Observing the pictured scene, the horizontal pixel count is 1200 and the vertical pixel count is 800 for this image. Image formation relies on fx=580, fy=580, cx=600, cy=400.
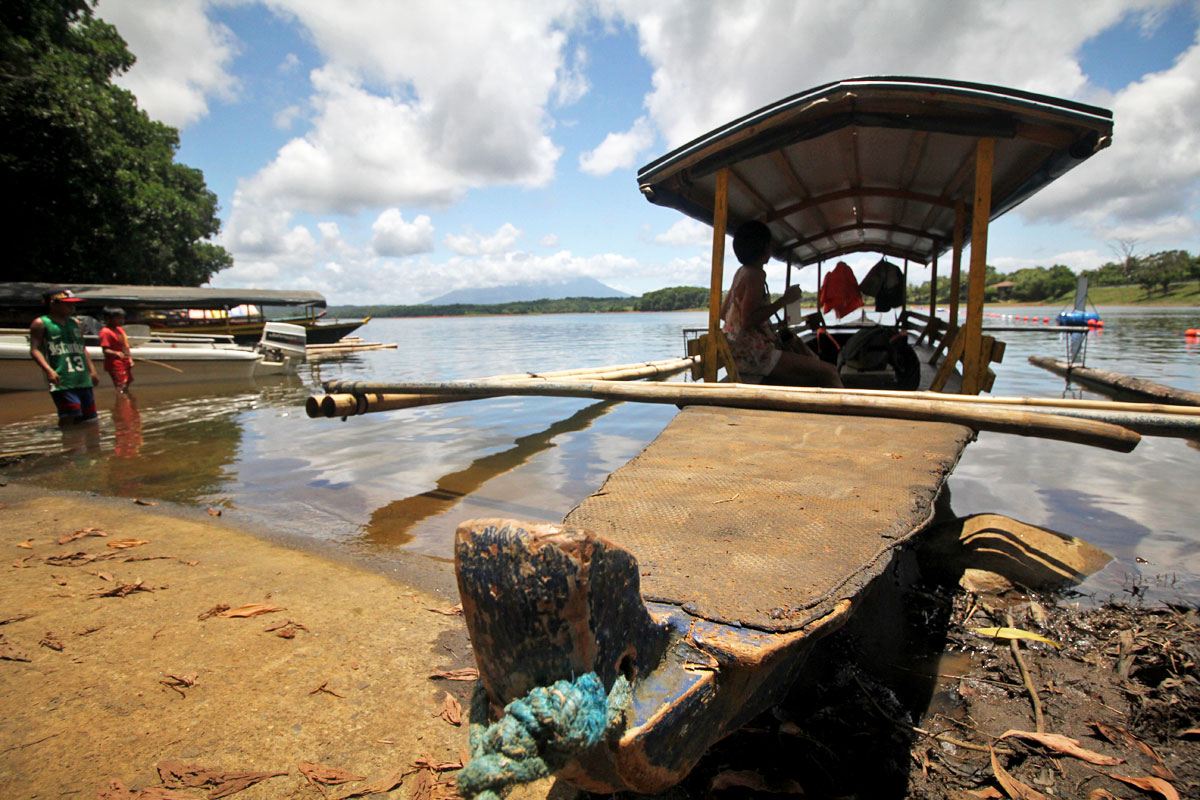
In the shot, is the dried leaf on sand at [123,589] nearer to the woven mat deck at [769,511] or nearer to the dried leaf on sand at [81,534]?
the dried leaf on sand at [81,534]

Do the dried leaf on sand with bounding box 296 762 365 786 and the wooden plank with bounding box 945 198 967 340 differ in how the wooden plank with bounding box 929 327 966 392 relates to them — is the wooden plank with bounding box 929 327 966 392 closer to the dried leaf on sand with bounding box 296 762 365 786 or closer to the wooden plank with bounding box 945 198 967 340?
the wooden plank with bounding box 945 198 967 340

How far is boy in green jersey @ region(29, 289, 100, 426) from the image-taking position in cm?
691

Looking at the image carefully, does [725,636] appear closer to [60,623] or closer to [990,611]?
[990,611]

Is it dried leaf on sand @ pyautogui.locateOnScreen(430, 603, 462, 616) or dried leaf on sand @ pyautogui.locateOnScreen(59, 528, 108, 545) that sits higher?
dried leaf on sand @ pyautogui.locateOnScreen(59, 528, 108, 545)

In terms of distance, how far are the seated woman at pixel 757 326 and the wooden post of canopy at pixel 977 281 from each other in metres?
1.07

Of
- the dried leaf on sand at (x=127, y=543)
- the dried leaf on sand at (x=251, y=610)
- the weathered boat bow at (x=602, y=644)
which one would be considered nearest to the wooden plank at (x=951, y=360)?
the weathered boat bow at (x=602, y=644)

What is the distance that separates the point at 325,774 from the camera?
1782 millimetres

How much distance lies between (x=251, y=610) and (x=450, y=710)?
132 cm

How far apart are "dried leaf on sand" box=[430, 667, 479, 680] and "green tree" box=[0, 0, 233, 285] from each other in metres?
19.9

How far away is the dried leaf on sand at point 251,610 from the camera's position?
276 cm

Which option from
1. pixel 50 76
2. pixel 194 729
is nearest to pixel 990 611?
pixel 194 729

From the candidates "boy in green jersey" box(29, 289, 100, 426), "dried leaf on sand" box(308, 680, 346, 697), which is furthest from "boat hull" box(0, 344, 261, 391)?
"dried leaf on sand" box(308, 680, 346, 697)

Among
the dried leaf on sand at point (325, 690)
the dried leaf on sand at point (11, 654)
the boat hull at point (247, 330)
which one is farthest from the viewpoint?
the boat hull at point (247, 330)

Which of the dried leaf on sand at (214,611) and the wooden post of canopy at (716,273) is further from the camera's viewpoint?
the wooden post of canopy at (716,273)
